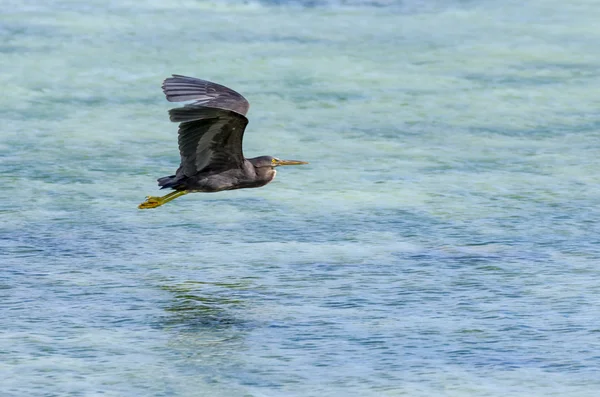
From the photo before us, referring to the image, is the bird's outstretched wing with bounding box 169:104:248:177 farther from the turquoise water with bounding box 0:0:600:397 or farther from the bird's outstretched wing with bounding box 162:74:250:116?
the turquoise water with bounding box 0:0:600:397

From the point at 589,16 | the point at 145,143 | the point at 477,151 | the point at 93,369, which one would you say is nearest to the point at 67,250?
the point at 93,369

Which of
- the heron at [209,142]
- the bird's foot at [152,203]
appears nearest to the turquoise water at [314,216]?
the bird's foot at [152,203]

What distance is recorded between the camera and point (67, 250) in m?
7.45

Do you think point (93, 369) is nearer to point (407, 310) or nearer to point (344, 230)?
point (407, 310)

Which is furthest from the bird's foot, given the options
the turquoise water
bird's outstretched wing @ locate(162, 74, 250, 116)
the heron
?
bird's outstretched wing @ locate(162, 74, 250, 116)

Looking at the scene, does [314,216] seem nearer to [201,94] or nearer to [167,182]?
[167,182]

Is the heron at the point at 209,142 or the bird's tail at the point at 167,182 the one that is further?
the bird's tail at the point at 167,182

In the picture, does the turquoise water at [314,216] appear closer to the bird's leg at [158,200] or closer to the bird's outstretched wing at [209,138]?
the bird's leg at [158,200]

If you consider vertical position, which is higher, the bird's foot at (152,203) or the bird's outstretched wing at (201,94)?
the bird's outstretched wing at (201,94)

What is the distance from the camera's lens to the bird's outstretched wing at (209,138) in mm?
6910

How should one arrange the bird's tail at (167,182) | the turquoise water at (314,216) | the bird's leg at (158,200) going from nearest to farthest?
the turquoise water at (314,216), the bird's tail at (167,182), the bird's leg at (158,200)

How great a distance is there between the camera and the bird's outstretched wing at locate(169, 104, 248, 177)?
691cm

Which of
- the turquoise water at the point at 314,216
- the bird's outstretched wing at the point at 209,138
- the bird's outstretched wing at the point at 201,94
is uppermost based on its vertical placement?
the bird's outstretched wing at the point at 201,94

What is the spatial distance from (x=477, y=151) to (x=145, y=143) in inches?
92.4
